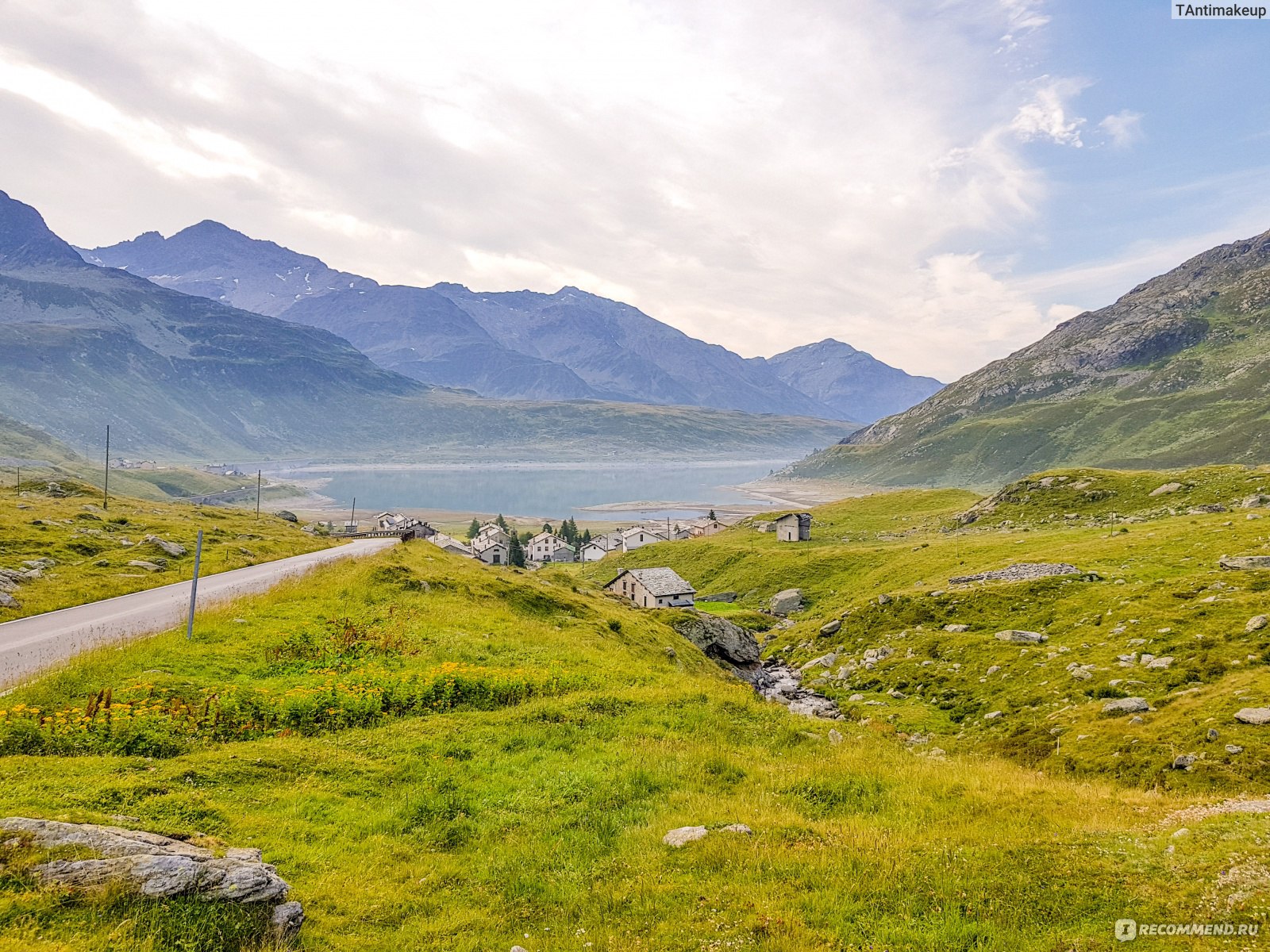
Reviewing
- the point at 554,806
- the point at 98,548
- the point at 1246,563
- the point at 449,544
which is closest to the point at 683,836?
the point at 554,806

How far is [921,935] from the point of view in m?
8.40

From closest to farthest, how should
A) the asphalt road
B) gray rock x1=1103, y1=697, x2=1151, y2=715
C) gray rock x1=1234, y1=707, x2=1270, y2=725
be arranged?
the asphalt road < gray rock x1=1234, y1=707, x2=1270, y2=725 < gray rock x1=1103, y1=697, x2=1151, y2=715

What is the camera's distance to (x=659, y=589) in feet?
252

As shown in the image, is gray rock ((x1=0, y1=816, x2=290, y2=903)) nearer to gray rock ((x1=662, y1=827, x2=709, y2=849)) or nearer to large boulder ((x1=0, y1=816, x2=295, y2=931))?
large boulder ((x1=0, y1=816, x2=295, y2=931))

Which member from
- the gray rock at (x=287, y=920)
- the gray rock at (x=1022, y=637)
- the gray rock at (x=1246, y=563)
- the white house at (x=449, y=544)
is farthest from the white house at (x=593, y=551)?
the gray rock at (x=287, y=920)

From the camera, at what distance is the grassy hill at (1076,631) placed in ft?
67.9

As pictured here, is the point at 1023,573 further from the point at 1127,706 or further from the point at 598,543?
the point at 598,543

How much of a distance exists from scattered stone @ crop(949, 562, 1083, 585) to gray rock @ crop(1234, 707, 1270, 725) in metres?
23.8

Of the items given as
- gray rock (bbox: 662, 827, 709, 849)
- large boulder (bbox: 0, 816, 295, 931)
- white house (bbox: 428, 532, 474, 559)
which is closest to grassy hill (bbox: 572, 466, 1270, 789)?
gray rock (bbox: 662, 827, 709, 849)

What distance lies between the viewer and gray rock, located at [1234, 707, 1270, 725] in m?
18.6

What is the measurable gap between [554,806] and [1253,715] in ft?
70.8

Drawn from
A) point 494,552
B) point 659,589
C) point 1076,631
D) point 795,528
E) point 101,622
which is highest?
point 101,622

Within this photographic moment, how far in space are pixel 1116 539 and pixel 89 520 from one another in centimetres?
7848

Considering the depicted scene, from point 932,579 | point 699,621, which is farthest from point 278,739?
point 932,579
